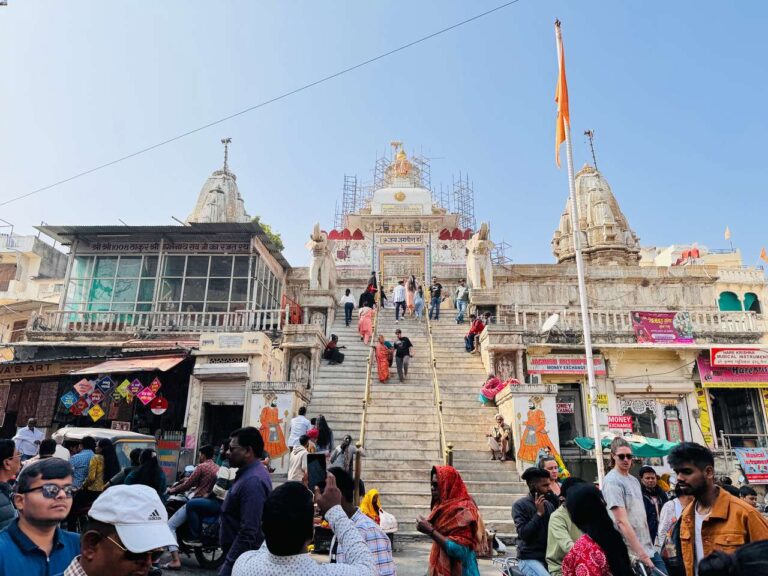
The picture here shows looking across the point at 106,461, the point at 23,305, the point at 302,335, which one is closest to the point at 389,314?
the point at 302,335

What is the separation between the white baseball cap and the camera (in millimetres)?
1795

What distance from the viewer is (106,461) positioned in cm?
712

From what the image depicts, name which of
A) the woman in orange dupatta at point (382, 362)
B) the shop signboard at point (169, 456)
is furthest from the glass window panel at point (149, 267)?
the woman in orange dupatta at point (382, 362)

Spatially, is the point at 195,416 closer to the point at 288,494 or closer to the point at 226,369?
the point at 226,369

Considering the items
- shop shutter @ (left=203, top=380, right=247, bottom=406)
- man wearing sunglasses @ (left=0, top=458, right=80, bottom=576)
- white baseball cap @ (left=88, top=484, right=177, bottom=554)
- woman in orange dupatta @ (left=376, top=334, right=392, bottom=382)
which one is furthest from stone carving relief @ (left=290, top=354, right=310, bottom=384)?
white baseball cap @ (left=88, top=484, right=177, bottom=554)

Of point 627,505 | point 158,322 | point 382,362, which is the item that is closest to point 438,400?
point 382,362

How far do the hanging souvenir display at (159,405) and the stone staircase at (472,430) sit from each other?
7.09m

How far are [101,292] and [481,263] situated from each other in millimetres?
13501

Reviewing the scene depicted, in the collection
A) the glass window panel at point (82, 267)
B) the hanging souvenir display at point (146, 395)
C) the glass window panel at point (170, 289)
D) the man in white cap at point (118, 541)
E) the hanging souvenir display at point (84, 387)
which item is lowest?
the man in white cap at point (118, 541)

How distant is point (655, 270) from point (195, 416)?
20.0 metres

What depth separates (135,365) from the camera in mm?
13086

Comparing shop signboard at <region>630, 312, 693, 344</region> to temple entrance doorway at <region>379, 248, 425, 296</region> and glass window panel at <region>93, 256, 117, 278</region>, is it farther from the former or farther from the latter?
glass window panel at <region>93, 256, 117, 278</region>

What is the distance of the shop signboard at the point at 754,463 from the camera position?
14.0 m

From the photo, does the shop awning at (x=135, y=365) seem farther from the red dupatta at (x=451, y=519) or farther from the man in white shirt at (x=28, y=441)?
the red dupatta at (x=451, y=519)
